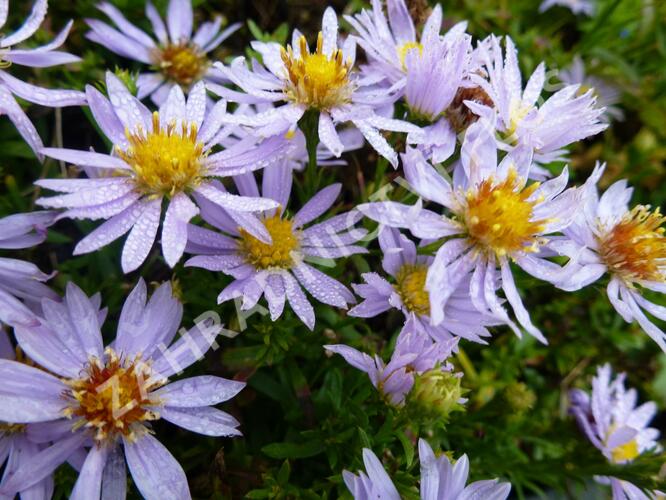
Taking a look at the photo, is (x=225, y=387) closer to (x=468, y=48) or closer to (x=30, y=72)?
(x=468, y=48)

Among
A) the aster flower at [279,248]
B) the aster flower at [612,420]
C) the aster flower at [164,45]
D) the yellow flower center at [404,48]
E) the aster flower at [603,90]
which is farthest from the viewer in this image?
the aster flower at [603,90]

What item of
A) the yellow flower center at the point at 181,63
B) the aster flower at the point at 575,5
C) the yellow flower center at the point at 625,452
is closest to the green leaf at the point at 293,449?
the yellow flower center at the point at 625,452

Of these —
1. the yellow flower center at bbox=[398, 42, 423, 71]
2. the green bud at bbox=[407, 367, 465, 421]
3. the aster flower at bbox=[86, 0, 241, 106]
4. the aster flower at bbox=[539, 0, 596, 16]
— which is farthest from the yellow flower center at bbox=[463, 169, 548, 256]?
the aster flower at bbox=[539, 0, 596, 16]

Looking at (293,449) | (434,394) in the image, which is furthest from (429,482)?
(293,449)

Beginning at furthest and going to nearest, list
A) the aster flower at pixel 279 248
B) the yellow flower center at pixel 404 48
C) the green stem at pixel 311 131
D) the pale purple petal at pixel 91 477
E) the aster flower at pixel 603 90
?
the aster flower at pixel 603 90
the yellow flower center at pixel 404 48
the green stem at pixel 311 131
the aster flower at pixel 279 248
the pale purple petal at pixel 91 477

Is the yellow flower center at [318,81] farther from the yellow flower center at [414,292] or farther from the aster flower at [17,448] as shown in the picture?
the aster flower at [17,448]

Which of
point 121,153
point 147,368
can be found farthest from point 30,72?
point 147,368
